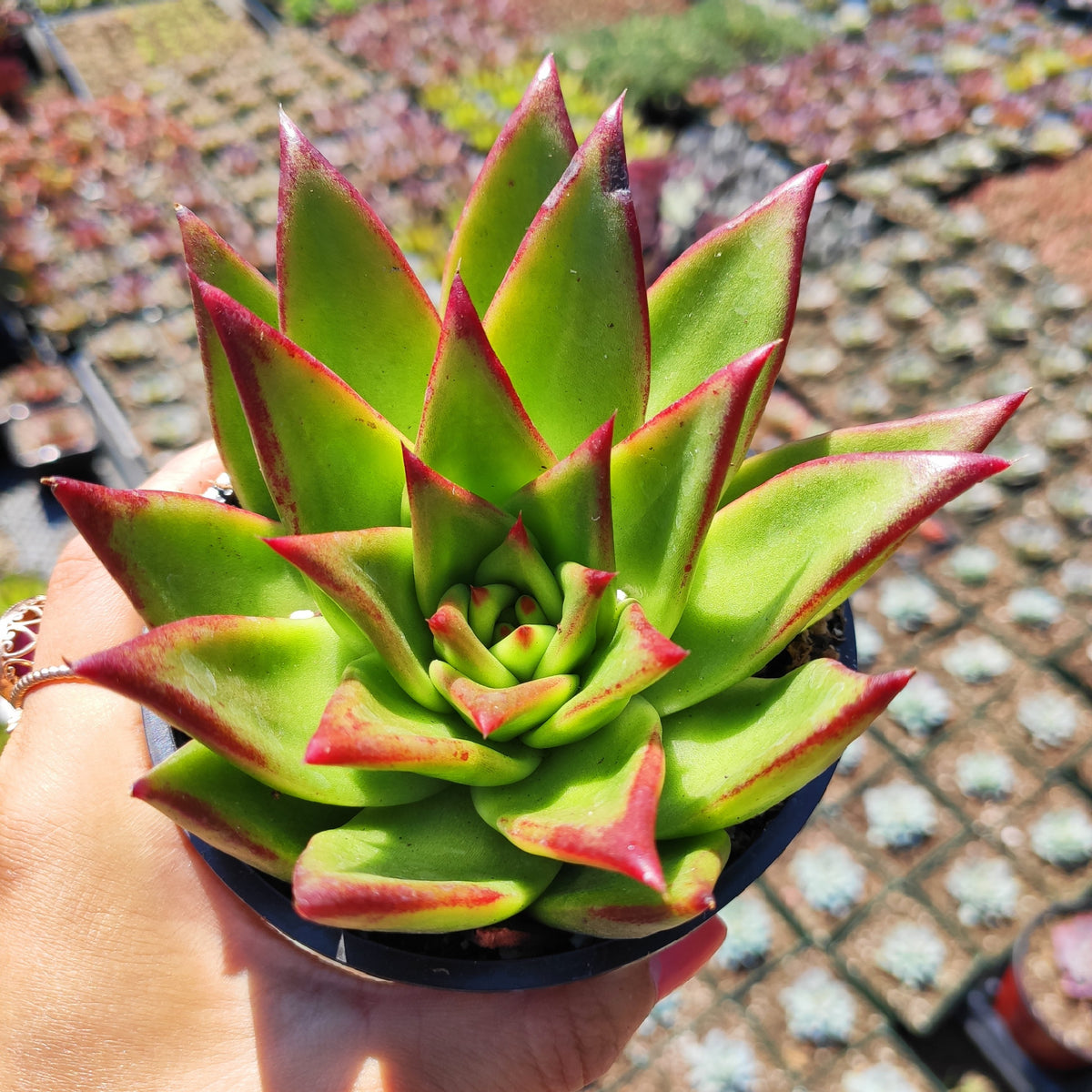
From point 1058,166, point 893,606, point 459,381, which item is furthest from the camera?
point 1058,166

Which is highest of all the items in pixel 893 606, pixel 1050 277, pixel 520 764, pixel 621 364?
pixel 621 364

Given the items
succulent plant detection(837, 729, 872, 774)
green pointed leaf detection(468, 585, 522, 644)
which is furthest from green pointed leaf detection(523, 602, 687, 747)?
succulent plant detection(837, 729, 872, 774)

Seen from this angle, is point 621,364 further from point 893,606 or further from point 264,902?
point 893,606

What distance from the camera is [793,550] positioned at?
84 cm

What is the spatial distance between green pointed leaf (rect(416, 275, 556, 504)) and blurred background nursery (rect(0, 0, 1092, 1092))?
1.79 m

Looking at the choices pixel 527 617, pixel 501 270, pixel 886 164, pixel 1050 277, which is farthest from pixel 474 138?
pixel 527 617

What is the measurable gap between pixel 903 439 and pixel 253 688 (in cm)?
65

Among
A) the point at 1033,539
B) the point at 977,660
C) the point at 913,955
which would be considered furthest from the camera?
the point at 1033,539

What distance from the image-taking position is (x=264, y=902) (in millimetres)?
869

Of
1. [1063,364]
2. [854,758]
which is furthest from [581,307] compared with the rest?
[1063,364]

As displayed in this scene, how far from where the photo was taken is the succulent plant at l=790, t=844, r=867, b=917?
2303 millimetres

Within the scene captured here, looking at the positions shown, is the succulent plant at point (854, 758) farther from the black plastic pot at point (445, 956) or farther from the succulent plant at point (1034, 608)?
the black plastic pot at point (445, 956)

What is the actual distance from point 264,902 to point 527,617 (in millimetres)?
375

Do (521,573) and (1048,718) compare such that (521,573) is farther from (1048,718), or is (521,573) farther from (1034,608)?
(1034,608)
